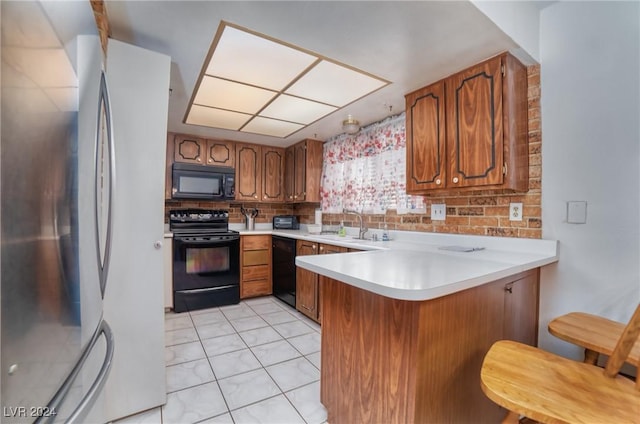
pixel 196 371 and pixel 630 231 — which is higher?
pixel 630 231

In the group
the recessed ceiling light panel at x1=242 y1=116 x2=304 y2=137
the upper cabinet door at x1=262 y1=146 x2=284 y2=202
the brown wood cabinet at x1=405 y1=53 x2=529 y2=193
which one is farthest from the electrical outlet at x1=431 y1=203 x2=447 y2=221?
the upper cabinet door at x1=262 y1=146 x2=284 y2=202

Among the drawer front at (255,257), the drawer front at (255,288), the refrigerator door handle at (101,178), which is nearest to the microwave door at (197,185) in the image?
the drawer front at (255,257)

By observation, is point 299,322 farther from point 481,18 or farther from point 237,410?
point 481,18

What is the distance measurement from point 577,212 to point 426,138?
3.22ft

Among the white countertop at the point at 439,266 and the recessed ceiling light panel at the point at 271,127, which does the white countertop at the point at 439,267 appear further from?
the recessed ceiling light panel at the point at 271,127

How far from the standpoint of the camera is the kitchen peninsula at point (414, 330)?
995 millimetres

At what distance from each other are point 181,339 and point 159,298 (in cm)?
114

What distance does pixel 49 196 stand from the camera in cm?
57

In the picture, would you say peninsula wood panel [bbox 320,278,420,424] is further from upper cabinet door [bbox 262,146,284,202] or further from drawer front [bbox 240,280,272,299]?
upper cabinet door [bbox 262,146,284,202]

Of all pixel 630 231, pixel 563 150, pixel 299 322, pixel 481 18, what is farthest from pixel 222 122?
pixel 630 231

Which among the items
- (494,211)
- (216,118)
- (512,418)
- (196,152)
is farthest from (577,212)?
(196,152)

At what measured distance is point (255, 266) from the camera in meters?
3.62

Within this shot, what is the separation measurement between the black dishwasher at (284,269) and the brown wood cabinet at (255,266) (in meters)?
0.09

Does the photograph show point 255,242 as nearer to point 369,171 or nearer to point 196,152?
point 196,152
